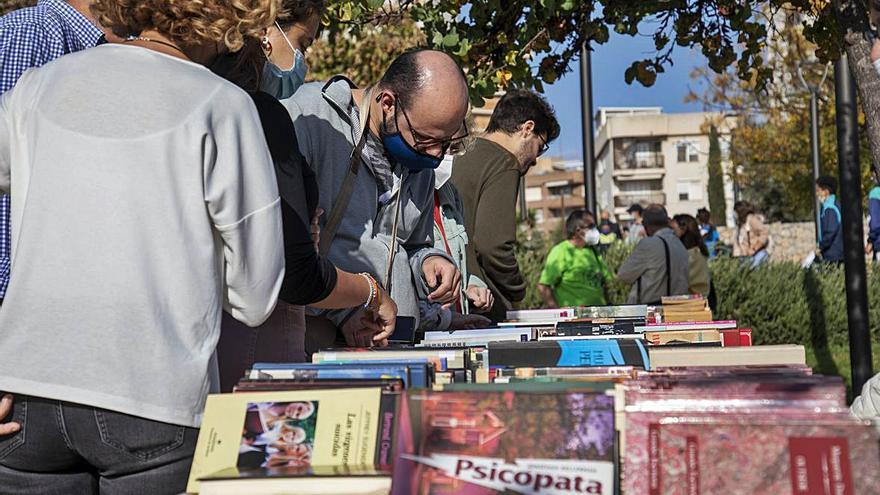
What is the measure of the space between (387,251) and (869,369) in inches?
197

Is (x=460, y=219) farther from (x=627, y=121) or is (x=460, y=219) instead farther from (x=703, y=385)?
(x=627, y=121)

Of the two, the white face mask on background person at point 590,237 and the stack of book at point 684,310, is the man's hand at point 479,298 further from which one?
the white face mask on background person at point 590,237

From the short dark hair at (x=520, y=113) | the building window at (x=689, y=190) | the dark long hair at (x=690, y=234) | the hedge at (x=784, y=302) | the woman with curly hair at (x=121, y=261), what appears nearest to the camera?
the woman with curly hair at (x=121, y=261)

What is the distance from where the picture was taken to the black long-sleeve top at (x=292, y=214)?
7.02 ft

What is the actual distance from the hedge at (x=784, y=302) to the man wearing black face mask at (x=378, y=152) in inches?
366

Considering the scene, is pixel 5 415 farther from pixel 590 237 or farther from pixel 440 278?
pixel 590 237

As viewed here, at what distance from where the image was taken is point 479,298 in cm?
420

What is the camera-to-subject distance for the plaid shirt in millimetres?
2295

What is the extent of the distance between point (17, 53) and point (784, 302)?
11.4m

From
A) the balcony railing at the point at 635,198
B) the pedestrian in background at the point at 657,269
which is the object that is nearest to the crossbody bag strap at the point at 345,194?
the pedestrian in background at the point at 657,269

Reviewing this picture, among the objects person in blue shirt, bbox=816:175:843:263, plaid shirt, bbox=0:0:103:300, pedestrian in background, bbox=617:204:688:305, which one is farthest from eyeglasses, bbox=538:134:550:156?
person in blue shirt, bbox=816:175:843:263

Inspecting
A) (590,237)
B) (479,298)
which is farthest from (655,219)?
(479,298)

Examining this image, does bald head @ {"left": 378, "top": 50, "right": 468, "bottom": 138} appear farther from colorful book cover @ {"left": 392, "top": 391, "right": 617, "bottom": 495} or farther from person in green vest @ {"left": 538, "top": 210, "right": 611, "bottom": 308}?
person in green vest @ {"left": 538, "top": 210, "right": 611, "bottom": 308}

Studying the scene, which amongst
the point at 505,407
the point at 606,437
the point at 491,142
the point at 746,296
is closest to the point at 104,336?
the point at 505,407
